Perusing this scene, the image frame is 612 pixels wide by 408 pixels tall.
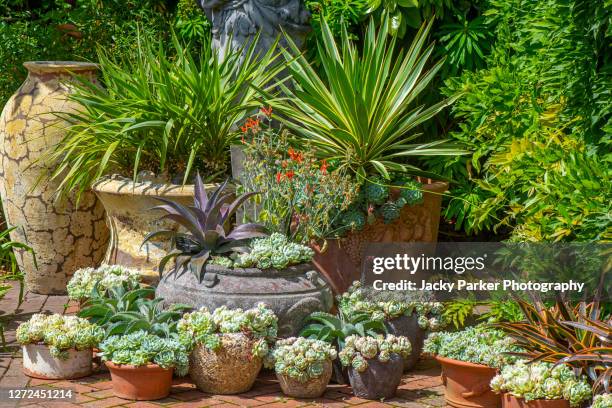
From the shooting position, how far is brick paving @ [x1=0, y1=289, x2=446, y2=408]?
466cm

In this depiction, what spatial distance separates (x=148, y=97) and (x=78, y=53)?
2.32 m

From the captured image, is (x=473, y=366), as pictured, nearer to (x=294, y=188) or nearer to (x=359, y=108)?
(x=294, y=188)

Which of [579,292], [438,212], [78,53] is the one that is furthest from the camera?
[78,53]

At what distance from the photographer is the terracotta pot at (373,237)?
571cm

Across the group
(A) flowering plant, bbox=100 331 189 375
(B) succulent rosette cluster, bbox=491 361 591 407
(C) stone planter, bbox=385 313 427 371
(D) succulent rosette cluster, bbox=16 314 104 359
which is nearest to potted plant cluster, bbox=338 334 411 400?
(C) stone planter, bbox=385 313 427 371

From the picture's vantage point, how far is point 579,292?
478 centimetres

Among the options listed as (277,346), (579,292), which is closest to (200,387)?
(277,346)

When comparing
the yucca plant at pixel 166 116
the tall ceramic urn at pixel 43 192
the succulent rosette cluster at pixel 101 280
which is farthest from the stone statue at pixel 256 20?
the succulent rosette cluster at pixel 101 280

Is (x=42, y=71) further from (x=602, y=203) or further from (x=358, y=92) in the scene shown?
(x=602, y=203)

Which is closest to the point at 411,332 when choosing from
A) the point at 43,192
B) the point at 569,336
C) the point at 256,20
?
the point at 569,336

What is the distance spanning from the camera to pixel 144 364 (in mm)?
4660

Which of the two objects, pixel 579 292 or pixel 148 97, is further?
pixel 148 97

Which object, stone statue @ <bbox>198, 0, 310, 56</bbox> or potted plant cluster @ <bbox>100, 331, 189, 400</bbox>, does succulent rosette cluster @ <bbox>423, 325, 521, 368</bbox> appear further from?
stone statue @ <bbox>198, 0, 310, 56</bbox>

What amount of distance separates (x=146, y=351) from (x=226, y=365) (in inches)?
15.1
